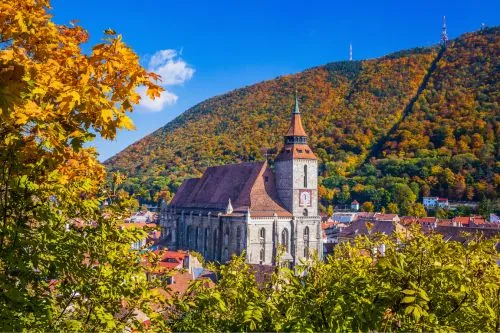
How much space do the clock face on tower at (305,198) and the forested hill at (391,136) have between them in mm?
34447

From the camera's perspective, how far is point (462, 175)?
110 m

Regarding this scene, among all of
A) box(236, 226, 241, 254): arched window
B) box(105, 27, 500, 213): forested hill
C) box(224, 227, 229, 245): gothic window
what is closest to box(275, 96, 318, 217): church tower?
box(236, 226, 241, 254): arched window

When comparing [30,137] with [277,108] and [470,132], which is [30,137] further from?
[277,108]

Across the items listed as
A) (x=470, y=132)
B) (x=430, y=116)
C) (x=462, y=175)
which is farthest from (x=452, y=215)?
(x=430, y=116)

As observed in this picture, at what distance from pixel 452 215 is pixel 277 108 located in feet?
347

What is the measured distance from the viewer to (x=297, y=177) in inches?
2076

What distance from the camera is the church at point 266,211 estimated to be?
49.9 meters

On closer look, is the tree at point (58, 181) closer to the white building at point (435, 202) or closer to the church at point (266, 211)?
the church at point (266, 211)

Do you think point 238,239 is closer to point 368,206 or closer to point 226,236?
point 226,236

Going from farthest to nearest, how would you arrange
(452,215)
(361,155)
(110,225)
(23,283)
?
(361,155) < (452,215) < (110,225) < (23,283)

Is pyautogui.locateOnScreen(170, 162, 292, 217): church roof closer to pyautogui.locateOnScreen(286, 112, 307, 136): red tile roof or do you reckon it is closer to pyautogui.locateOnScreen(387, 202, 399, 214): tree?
pyautogui.locateOnScreen(286, 112, 307, 136): red tile roof

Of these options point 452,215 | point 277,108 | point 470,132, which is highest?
point 277,108

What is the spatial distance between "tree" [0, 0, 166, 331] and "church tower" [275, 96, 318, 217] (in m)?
44.7

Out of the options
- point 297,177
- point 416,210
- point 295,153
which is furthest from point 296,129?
point 416,210
